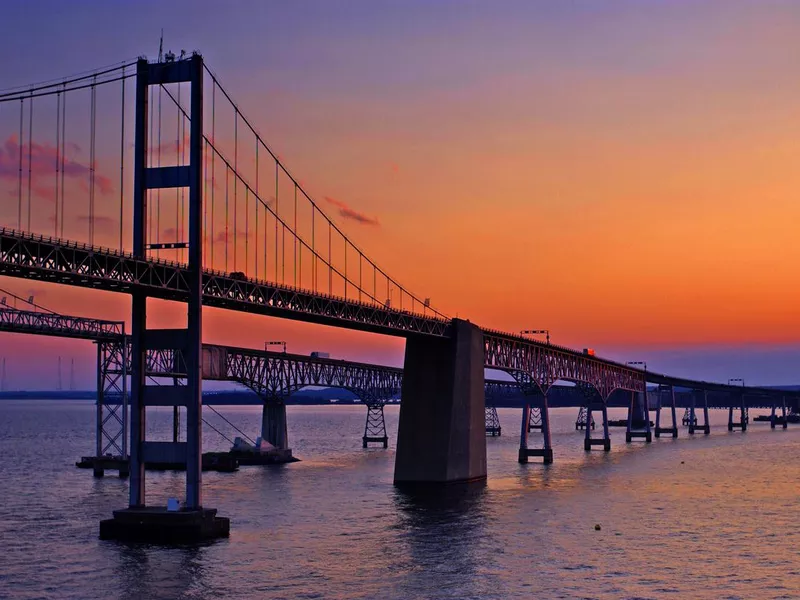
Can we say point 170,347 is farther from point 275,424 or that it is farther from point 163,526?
point 275,424

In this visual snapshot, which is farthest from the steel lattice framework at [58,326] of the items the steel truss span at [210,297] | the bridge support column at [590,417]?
the bridge support column at [590,417]

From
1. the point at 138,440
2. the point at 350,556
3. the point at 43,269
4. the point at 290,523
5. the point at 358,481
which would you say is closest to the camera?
the point at 43,269

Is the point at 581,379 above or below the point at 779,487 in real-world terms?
above

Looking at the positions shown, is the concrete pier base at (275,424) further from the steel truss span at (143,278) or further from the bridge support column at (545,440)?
the steel truss span at (143,278)

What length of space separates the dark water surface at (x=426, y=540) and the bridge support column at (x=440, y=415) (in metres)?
2.99

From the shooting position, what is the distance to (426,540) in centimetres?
6194

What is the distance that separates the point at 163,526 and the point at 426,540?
14.6m

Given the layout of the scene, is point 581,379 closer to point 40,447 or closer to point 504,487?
point 504,487

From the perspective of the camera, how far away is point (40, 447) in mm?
186000

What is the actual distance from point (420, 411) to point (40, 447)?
112 metres

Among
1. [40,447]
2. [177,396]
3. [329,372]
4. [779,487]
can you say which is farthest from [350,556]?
[40,447]

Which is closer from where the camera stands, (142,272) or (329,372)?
(142,272)

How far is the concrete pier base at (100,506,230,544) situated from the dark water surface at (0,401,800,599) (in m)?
1.07

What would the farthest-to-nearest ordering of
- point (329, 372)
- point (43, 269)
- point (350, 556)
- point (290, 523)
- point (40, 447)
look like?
point (40, 447), point (329, 372), point (290, 523), point (350, 556), point (43, 269)
